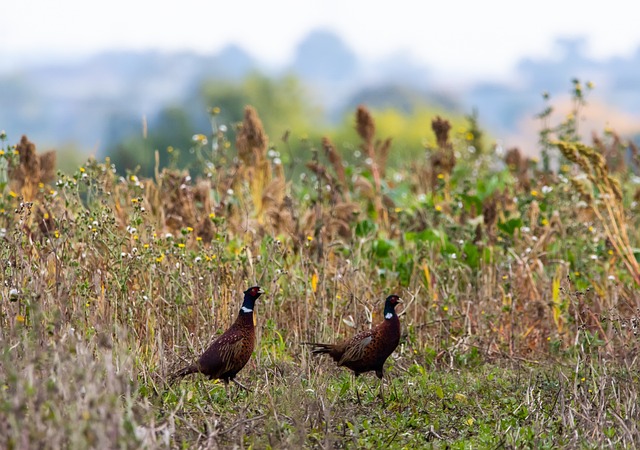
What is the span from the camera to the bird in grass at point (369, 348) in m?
5.87

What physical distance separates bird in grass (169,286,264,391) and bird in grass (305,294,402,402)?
0.51m

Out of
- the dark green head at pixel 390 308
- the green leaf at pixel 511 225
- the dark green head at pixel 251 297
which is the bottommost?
the dark green head at pixel 390 308

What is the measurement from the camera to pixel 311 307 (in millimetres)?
7113

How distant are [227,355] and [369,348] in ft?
3.04

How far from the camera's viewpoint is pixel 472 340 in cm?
719

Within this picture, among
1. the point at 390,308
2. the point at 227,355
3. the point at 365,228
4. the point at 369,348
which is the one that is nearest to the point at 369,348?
the point at 369,348

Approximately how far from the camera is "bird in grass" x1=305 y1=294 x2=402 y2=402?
5871mm

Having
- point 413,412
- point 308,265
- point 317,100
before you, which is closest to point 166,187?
point 308,265

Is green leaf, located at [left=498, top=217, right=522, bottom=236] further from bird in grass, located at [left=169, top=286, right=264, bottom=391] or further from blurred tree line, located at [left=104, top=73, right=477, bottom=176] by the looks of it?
blurred tree line, located at [left=104, top=73, right=477, bottom=176]

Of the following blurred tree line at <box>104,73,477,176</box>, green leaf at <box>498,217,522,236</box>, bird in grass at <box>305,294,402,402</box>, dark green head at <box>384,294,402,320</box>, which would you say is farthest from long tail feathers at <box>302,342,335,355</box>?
blurred tree line at <box>104,73,477,176</box>

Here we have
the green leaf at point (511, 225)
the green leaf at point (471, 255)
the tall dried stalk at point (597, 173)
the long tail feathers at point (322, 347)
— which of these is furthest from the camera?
the green leaf at point (511, 225)

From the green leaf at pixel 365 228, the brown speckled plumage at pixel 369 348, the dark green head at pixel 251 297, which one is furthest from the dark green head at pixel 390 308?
the green leaf at pixel 365 228

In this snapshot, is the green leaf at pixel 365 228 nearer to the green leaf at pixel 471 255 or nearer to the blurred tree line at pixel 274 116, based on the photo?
the green leaf at pixel 471 255

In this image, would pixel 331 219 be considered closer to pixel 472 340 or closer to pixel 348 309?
pixel 348 309
